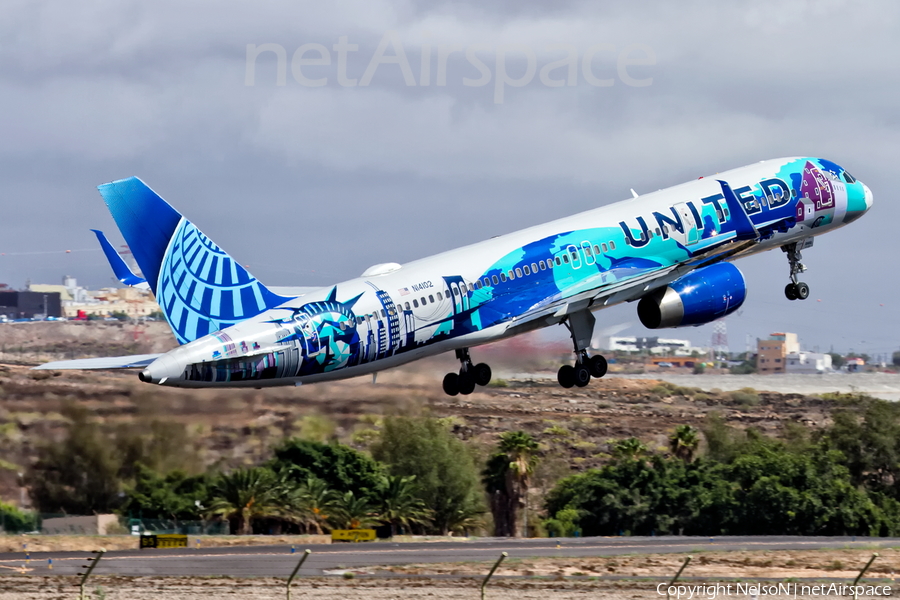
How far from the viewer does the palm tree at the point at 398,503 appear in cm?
8544

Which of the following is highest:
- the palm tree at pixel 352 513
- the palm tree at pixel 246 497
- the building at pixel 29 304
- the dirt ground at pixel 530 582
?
the building at pixel 29 304

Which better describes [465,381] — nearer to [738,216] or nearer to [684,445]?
[738,216]

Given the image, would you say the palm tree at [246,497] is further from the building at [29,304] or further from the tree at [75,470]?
the building at [29,304]

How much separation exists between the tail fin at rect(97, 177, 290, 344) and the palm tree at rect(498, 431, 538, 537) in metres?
60.5

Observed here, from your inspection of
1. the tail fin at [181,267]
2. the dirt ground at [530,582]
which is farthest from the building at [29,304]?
the tail fin at [181,267]

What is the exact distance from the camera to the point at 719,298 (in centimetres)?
4722

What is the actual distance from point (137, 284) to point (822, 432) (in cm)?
7544

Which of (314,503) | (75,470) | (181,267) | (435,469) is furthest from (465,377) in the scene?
(435,469)

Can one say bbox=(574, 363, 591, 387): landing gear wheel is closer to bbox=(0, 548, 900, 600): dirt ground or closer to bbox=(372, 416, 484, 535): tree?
bbox=(0, 548, 900, 600): dirt ground

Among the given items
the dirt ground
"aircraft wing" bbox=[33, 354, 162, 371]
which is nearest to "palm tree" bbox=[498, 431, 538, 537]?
the dirt ground

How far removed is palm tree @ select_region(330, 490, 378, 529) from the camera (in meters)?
80.9

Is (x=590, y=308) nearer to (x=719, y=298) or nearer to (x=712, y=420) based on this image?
(x=719, y=298)

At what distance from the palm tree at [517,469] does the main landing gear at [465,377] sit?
4992cm

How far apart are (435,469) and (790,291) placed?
44652 millimetres
